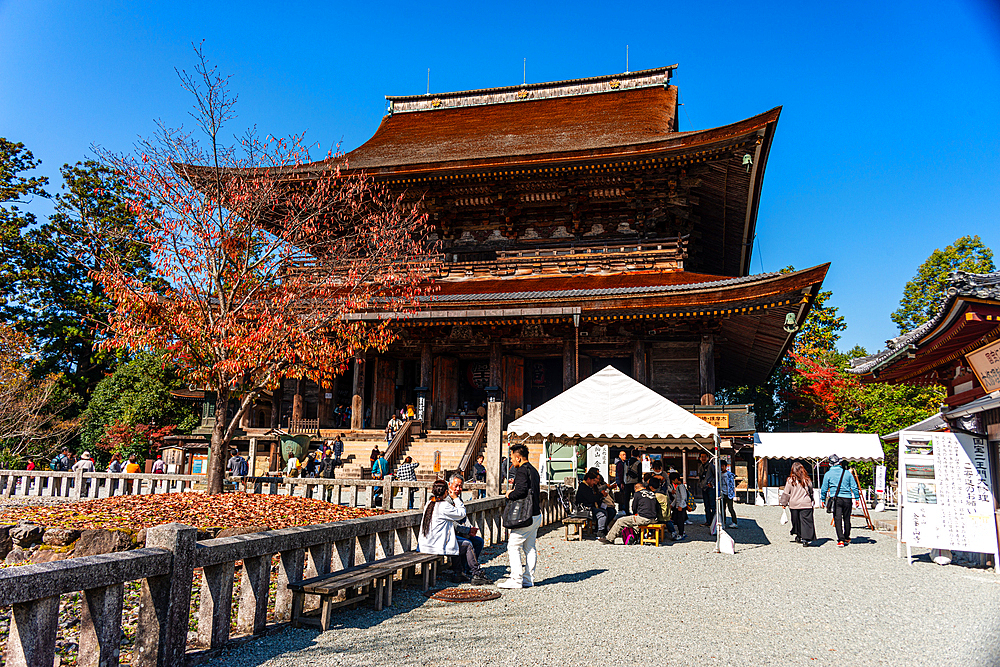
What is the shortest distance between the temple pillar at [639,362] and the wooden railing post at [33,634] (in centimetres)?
1532

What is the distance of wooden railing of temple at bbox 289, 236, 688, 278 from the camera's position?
786 inches

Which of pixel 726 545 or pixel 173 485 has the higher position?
pixel 173 485

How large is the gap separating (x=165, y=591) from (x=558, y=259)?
57.6ft

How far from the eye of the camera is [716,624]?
5.74 m

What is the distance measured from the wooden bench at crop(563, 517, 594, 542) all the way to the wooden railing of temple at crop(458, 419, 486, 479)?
4.22 meters

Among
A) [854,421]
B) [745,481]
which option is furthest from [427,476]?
[854,421]

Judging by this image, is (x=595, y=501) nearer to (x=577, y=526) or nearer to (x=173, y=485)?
(x=577, y=526)

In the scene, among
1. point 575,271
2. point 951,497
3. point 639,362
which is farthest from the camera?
point 575,271

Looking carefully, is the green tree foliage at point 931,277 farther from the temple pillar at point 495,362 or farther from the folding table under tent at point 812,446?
the temple pillar at point 495,362

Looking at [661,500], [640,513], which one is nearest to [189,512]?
[640,513]

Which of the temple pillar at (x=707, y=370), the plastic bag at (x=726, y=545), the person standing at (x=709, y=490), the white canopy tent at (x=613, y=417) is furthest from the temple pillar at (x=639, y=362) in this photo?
the plastic bag at (x=726, y=545)

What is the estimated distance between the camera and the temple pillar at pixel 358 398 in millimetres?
19062

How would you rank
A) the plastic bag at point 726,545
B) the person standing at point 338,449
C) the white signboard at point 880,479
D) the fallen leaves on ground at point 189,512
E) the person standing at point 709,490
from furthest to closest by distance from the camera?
the white signboard at point 880,479 < the person standing at point 338,449 < the person standing at point 709,490 < the plastic bag at point 726,545 < the fallen leaves on ground at point 189,512

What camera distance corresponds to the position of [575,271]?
20594 millimetres
